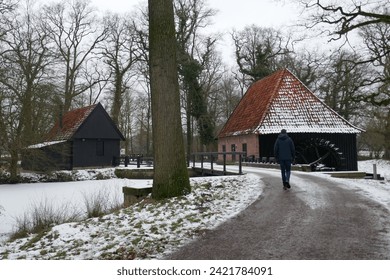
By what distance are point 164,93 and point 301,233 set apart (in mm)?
4486

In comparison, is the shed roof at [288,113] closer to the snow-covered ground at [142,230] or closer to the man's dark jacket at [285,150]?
the man's dark jacket at [285,150]

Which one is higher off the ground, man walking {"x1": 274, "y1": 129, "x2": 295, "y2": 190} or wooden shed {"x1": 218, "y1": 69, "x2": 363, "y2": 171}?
wooden shed {"x1": 218, "y1": 69, "x2": 363, "y2": 171}

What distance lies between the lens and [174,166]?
8414mm

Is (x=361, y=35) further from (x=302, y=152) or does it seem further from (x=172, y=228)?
(x=172, y=228)

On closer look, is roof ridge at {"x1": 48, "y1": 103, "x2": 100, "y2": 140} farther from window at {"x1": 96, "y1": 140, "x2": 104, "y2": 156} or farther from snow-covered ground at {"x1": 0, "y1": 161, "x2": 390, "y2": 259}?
snow-covered ground at {"x1": 0, "y1": 161, "x2": 390, "y2": 259}

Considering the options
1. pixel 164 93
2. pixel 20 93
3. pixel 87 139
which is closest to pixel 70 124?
pixel 87 139

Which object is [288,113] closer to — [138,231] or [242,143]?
[242,143]

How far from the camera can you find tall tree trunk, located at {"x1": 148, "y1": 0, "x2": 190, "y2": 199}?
8.27 meters

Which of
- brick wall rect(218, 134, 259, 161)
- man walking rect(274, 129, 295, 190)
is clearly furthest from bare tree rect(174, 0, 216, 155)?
man walking rect(274, 129, 295, 190)

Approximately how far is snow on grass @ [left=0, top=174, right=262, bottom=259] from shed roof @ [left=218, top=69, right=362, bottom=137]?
14.9m

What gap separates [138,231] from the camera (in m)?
6.05
